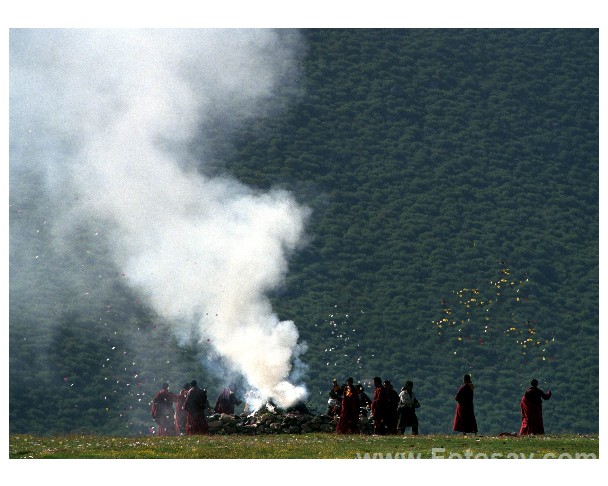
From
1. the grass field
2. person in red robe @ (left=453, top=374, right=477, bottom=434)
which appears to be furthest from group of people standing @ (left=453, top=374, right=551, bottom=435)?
the grass field

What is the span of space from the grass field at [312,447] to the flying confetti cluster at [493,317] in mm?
31400

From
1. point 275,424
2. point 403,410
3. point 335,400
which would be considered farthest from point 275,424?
point 403,410

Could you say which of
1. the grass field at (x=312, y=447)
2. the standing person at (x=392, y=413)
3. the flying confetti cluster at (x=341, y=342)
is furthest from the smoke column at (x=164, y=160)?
the grass field at (x=312, y=447)

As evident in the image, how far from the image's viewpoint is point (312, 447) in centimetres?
3136

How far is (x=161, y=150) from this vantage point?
7969cm

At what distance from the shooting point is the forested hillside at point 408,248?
61.2 metres

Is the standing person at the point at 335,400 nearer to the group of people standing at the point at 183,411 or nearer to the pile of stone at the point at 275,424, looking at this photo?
the pile of stone at the point at 275,424

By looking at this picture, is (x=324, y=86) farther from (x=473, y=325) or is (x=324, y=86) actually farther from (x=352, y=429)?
(x=352, y=429)

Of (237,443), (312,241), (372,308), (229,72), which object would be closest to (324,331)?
(372,308)

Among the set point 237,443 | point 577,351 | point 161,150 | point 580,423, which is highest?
point 161,150

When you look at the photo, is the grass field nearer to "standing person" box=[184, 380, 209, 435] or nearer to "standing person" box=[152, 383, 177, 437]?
"standing person" box=[184, 380, 209, 435]

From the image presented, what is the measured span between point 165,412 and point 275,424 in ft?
10.6

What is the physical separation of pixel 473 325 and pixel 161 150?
22354mm

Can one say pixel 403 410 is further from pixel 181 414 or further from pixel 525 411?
pixel 181 414
